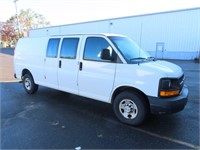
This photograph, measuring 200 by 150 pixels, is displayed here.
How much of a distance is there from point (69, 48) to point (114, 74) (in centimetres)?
170

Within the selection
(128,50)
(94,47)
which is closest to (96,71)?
(94,47)

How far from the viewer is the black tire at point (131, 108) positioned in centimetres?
390

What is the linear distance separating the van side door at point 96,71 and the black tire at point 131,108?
0.35m

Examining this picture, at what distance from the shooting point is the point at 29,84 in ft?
21.8

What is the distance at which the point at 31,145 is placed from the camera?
3.28 meters

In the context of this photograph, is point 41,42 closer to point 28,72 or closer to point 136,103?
point 28,72

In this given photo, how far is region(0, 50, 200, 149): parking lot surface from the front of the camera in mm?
3340

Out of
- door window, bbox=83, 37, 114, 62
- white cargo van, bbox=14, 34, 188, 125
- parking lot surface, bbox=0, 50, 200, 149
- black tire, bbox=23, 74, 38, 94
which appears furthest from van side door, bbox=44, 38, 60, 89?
door window, bbox=83, 37, 114, 62

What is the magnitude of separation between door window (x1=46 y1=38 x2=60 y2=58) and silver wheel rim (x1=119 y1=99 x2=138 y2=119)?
2627mm

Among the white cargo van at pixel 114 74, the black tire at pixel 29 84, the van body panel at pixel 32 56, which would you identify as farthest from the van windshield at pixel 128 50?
the black tire at pixel 29 84

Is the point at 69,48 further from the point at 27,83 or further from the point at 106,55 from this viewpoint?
the point at 27,83

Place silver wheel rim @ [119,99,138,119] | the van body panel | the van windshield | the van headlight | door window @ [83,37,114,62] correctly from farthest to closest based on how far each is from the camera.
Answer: the van body panel → door window @ [83,37,114,62] → the van windshield → silver wheel rim @ [119,99,138,119] → the van headlight

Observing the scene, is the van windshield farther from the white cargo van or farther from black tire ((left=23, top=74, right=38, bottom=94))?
black tire ((left=23, top=74, right=38, bottom=94))

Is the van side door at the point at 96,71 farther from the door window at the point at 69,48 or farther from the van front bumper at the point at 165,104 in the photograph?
the van front bumper at the point at 165,104
